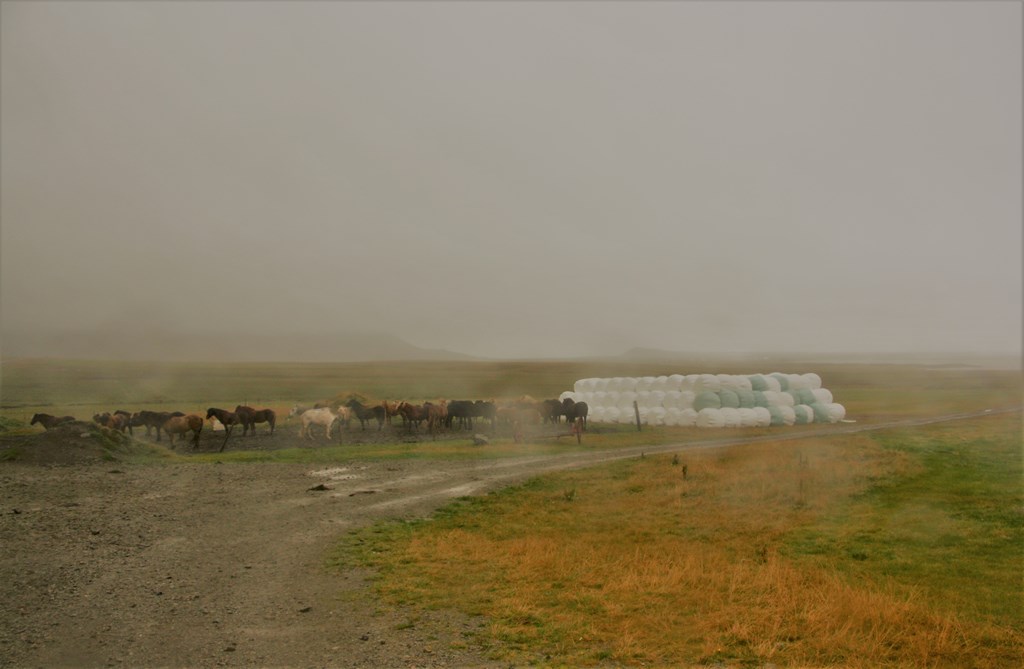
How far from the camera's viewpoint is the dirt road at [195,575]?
10.6 meters

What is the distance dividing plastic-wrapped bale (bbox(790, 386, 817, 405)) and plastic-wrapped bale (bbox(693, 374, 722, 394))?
9.10m

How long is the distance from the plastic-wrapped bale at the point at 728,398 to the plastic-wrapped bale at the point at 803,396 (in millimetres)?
8023

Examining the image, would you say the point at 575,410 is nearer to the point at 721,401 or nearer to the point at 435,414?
the point at 721,401

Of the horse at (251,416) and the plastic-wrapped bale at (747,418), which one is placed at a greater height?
the horse at (251,416)

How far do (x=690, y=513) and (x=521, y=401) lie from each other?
126 feet

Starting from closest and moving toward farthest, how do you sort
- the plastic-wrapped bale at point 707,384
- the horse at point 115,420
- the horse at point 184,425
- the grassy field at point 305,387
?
1. the horse at point 184,425
2. the horse at point 115,420
3. the plastic-wrapped bale at point 707,384
4. the grassy field at point 305,387

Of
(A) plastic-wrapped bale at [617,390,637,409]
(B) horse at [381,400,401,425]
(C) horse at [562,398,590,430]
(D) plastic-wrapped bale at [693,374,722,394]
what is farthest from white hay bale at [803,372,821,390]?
(B) horse at [381,400,401,425]

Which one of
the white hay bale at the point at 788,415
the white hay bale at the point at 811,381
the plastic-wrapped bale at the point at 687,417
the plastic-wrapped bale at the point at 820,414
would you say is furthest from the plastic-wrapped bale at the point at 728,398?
the white hay bale at the point at 811,381

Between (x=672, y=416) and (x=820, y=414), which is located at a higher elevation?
(x=672, y=416)

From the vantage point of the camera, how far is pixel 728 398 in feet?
175

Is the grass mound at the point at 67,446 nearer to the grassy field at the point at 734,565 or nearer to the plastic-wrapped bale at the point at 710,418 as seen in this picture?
the grassy field at the point at 734,565

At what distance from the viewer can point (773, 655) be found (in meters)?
10.7

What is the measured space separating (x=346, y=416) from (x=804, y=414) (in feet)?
132

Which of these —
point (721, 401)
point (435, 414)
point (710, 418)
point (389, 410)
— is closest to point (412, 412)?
point (435, 414)
